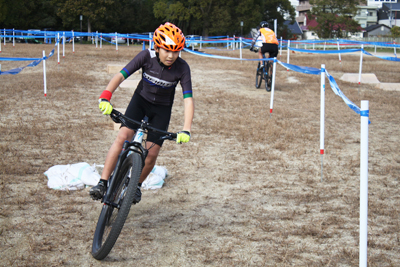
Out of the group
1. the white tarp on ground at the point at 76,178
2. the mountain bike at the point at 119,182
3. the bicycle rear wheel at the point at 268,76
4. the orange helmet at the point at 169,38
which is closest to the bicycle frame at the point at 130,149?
the mountain bike at the point at 119,182

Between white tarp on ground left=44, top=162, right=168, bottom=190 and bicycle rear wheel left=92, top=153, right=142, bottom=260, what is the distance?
4.99ft

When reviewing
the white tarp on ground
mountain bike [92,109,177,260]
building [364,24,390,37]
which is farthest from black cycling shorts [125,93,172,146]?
building [364,24,390,37]

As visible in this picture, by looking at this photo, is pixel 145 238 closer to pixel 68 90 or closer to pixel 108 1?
pixel 68 90

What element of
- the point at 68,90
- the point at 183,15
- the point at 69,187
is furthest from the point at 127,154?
the point at 183,15

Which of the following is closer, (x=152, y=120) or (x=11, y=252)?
(x=11, y=252)

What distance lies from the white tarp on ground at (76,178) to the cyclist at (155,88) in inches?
39.9

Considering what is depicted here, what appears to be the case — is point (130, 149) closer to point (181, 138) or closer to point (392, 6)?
point (181, 138)

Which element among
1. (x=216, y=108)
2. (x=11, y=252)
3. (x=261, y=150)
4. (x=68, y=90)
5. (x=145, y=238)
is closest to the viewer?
(x=11, y=252)

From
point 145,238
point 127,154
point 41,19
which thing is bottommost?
point 145,238

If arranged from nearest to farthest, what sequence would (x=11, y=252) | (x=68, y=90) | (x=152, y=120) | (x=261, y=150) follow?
1. (x=11, y=252)
2. (x=152, y=120)
3. (x=261, y=150)
4. (x=68, y=90)

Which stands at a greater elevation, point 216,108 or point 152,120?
point 152,120

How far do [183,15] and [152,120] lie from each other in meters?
56.4

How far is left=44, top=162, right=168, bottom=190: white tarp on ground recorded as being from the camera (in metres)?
5.03

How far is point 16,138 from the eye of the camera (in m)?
7.09
